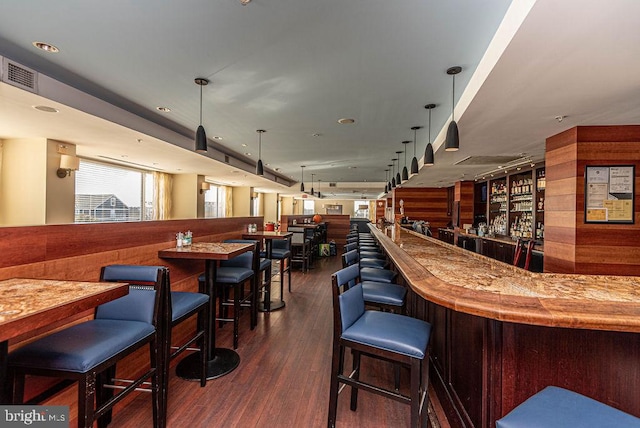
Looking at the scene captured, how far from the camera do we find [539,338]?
142cm

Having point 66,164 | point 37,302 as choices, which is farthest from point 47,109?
point 37,302

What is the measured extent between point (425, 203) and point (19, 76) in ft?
35.4

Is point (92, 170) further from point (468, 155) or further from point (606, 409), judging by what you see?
point (606, 409)

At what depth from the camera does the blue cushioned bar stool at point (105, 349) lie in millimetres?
1376

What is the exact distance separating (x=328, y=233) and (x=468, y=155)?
20.2 ft

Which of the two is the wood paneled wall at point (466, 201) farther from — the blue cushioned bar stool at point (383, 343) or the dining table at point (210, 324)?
the blue cushioned bar stool at point (383, 343)

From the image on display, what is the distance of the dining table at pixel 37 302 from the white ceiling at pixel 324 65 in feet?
5.88

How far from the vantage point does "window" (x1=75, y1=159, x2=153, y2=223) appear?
21.4 feet

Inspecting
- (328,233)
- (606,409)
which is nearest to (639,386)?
(606,409)

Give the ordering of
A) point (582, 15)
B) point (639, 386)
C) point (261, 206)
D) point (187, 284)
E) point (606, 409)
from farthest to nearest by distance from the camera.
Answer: point (261, 206), point (187, 284), point (582, 15), point (639, 386), point (606, 409)

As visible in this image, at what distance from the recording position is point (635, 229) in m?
3.35

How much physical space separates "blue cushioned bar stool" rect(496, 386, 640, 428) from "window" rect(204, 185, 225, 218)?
1161cm

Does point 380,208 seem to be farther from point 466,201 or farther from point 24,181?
point 24,181

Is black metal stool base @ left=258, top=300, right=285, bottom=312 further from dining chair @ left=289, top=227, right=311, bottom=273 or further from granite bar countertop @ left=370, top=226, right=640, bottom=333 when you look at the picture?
granite bar countertop @ left=370, top=226, right=640, bottom=333
